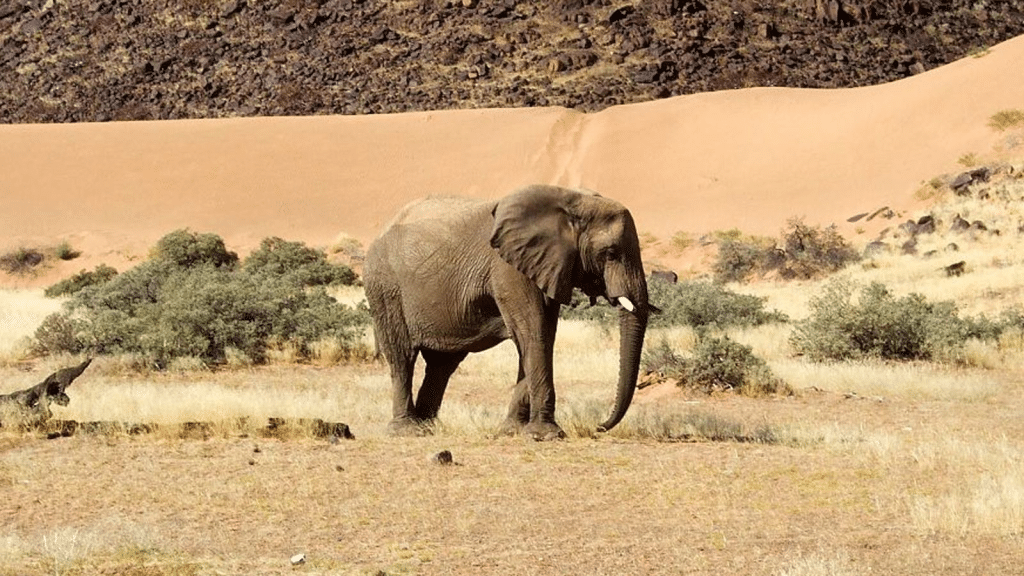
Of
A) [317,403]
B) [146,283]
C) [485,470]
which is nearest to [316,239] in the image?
[146,283]

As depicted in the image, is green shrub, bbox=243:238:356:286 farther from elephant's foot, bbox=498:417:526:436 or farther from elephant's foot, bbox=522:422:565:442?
elephant's foot, bbox=522:422:565:442

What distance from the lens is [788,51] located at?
202 feet

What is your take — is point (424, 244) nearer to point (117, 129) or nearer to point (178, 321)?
point (178, 321)

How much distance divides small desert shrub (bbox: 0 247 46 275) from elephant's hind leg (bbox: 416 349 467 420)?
33.7 m

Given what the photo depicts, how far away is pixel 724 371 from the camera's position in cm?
1537

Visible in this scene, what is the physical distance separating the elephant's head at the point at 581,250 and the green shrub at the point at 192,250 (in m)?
26.9

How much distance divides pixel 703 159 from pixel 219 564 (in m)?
46.9

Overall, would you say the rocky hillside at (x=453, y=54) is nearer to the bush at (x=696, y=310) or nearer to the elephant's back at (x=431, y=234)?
the bush at (x=696, y=310)

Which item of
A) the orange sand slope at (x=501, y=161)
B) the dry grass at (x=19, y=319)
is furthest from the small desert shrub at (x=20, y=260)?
the dry grass at (x=19, y=319)

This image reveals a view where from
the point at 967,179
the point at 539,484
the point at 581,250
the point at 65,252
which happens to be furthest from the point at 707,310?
the point at 65,252

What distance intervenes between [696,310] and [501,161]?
3335cm

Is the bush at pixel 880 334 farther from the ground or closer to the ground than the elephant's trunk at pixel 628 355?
closer to the ground

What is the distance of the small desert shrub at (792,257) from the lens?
32781 mm

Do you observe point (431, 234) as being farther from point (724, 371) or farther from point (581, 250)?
point (724, 371)
